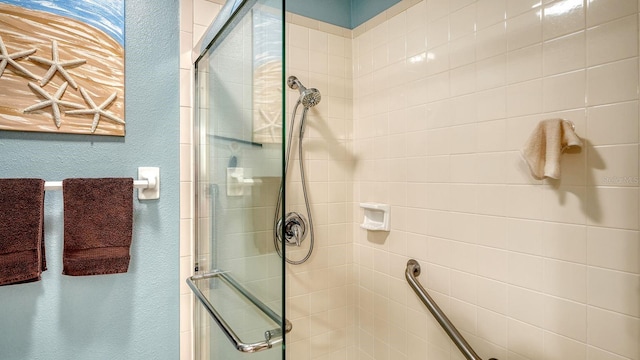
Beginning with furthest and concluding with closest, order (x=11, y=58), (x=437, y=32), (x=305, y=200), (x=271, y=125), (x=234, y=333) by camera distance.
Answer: (x=305, y=200)
(x=437, y=32)
(x=11, y=58)
(x=234, y=333)
(x=271, y=125)

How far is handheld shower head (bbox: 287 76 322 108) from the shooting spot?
1.49 m

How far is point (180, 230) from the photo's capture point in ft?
4.37

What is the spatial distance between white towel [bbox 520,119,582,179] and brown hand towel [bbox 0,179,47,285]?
1582 millimetres

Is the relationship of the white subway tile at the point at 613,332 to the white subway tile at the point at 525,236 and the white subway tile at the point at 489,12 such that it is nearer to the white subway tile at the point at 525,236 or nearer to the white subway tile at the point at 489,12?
the white subway tile at the point at 525,236

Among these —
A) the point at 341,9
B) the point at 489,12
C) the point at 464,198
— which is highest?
the point at 341,9

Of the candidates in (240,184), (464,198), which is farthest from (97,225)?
(464,198)

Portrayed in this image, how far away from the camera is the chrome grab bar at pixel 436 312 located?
3.78 feet

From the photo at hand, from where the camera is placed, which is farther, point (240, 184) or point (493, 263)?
point (493, 263)

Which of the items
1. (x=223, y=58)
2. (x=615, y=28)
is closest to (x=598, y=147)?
(x=615, y=28)

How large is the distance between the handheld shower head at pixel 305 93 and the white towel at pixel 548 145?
90 centimetres

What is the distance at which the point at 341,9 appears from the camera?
183 centimetres

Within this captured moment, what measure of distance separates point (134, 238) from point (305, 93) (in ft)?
3.19

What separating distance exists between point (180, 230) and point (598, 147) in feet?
4.93

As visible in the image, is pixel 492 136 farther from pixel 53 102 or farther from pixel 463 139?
pixel 53 102
